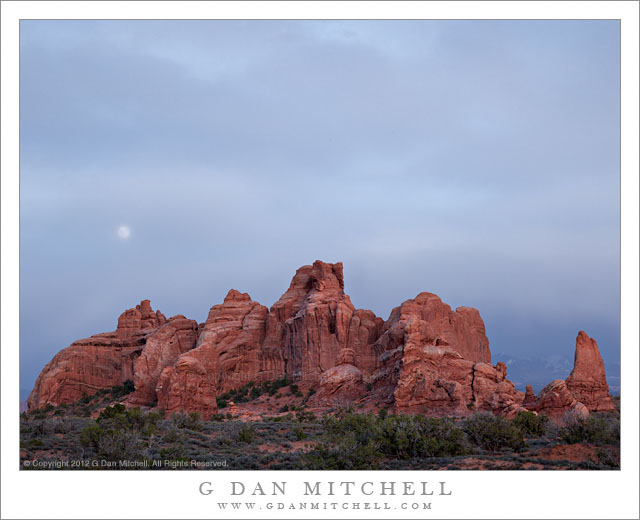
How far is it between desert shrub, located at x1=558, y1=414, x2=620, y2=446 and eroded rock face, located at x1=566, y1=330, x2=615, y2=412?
27180mm

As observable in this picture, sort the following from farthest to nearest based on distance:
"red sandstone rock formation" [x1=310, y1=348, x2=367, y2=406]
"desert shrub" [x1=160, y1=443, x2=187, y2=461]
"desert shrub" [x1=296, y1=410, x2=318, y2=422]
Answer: "red sandstone rock formation" [x1=310, y1=348, x2=367, y2=406] < "desert shrub" [x1=296, y1=410, x2=318, y2=422] < "desert shrub" [x1=160, y1=443, x2=187, y2=461]

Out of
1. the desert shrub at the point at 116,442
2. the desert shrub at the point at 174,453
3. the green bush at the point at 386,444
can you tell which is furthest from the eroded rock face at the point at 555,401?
the desert shrub at the point at 174,453

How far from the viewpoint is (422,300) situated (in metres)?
74.7

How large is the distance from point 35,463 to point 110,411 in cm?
2334

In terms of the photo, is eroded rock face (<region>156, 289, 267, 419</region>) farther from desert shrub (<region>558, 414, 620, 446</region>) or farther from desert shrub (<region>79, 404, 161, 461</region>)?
desert shrub (<region>558, 414, 620, 446</region>)

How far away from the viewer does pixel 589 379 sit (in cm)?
6016

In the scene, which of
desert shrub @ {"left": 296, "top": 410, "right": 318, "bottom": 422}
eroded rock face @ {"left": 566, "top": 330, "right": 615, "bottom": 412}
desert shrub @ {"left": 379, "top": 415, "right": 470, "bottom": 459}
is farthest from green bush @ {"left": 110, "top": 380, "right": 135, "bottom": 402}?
desert shrub @ {"left": 379, "top": 415, "right": 470, "bottom": 459}

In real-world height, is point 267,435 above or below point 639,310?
below

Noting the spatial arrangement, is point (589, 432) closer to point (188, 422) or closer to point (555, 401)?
point (555, 401)

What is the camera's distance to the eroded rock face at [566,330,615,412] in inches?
2338

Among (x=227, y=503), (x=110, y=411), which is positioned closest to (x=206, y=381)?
(x=110, y=411)

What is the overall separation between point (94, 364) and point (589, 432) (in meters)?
60.5

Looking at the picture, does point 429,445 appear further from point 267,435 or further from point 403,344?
point 403,344

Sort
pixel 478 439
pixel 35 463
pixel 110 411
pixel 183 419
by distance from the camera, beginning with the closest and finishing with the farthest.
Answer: pixel 35 463, pixel 478 439, pixel 183 419, pixel 110 411
